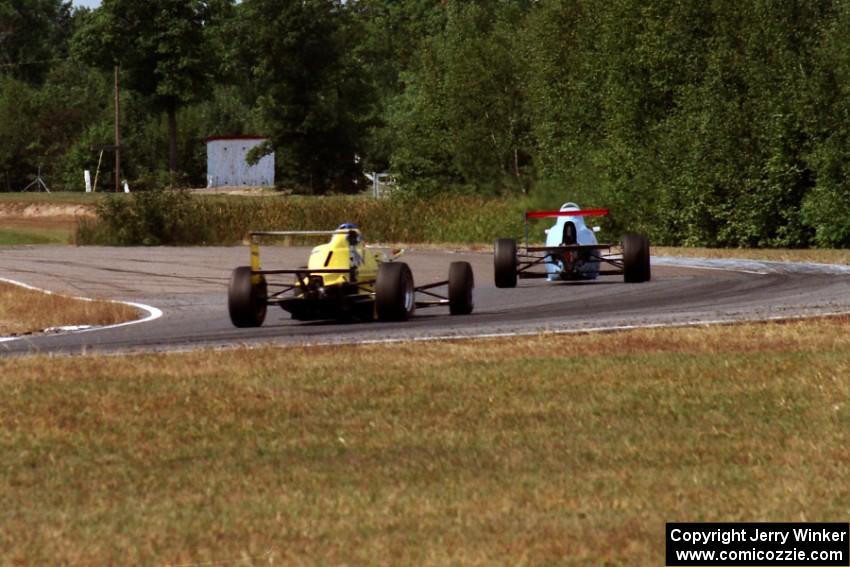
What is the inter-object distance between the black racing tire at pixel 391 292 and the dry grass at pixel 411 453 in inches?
162

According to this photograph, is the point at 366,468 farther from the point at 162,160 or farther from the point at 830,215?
the point at 162,160

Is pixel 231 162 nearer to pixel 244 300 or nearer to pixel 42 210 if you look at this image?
pixel 42 210

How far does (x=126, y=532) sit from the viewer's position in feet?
24.6

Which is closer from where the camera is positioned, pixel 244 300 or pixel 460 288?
pixel 244 300

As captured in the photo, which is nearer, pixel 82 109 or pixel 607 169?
pixel 607 169

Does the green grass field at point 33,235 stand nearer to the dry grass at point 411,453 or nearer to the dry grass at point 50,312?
the dry grass at point 50,312

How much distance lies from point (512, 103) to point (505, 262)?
4574 centimetres

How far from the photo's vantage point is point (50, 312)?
23.0 meters

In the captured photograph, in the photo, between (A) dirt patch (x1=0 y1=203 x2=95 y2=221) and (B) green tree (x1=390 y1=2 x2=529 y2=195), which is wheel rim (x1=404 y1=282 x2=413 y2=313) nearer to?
(B) green tree (x1=390 y1=2 x2=529 y2=195)

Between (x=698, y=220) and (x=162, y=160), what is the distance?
69.4 metres

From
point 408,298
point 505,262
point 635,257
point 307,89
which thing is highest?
point 307,89

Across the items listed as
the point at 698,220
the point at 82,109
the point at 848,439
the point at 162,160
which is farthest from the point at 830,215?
the point at 82,109

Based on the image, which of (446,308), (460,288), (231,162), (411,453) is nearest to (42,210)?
(231,162)

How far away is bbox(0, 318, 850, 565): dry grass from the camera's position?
731 cm
